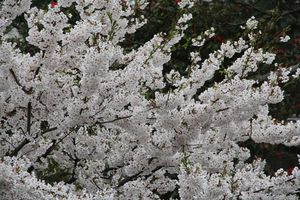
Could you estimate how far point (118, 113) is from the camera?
3674 mm

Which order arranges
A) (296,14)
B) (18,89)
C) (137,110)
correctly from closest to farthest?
1. (18,89)
2. (137,110)
3. (296,14)

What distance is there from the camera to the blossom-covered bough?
10.6ft

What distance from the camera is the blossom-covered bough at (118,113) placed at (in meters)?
3.23

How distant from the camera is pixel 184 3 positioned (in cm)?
390

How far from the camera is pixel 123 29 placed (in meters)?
4.00

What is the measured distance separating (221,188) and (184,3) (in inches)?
55.7

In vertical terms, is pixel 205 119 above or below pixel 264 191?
above

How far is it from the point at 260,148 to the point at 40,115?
4625 millimetres

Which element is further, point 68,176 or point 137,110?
point 68,176

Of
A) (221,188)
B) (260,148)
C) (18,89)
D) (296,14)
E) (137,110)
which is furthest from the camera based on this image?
(296,14)

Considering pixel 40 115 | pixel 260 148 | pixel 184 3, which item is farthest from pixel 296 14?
pixel 40 115

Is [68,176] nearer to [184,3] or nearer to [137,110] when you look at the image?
[137,110]

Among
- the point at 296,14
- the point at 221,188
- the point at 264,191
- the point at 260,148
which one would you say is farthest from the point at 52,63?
the point at 296,14

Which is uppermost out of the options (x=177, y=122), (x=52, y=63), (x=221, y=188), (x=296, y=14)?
(x=296, y=14)
